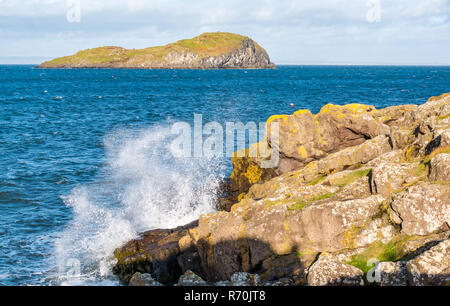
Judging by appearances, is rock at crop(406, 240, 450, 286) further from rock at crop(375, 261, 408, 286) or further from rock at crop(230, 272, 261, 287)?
rock at crop(230, 272, 261, 287)

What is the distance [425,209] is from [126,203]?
2150 centimetres

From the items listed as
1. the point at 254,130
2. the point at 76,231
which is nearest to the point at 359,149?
the point at 76,231

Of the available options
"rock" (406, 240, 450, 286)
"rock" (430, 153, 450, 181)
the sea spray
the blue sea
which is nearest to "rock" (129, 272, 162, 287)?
the blue sea

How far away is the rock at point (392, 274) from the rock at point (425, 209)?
1688 mm

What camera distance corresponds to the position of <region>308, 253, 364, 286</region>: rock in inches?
392

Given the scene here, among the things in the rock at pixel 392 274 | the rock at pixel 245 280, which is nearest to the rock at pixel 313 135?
the rock at pixel 245 280

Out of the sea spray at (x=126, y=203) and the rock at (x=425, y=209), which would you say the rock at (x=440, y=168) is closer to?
the rock at (x=425, y=209)

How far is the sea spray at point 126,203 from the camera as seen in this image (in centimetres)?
2041

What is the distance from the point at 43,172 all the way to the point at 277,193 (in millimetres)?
26305

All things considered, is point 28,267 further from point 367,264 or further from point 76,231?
point 367,264

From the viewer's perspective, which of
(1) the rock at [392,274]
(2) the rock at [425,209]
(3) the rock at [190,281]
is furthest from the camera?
(3) the rock at [190,281]

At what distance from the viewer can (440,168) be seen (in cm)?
1167
